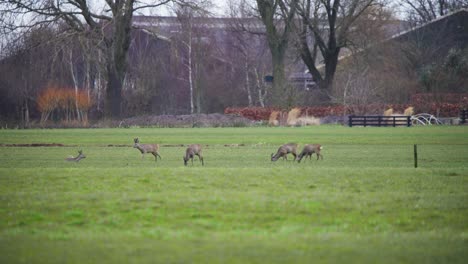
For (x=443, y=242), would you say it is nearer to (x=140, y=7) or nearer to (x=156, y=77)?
(x=140, y=7)

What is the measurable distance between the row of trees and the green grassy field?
113 ft

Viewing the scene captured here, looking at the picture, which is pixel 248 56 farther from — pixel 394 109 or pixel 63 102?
pixel 63 102

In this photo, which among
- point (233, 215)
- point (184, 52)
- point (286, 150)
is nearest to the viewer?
point (233, 215)

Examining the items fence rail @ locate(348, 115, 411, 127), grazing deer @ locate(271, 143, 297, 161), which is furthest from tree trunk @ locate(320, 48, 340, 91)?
grazing deer @ locate(271, 143, 297, 161)

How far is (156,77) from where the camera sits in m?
73.1

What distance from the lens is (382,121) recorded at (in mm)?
55438

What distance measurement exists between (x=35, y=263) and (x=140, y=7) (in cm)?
4704

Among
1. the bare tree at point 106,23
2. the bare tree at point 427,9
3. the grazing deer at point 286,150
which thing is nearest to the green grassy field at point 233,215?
the grazing deer at point 286,150

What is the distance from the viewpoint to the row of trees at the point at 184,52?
53.8 metres

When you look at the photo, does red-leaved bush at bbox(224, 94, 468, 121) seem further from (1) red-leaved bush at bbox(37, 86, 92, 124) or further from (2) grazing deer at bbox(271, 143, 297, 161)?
(2) grazing deer at bbox(271, 143, 297, 161)

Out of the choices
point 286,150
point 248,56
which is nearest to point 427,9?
point 248,56

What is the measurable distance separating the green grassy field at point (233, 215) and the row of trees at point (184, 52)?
34.5 meters

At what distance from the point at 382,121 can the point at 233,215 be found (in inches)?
1686

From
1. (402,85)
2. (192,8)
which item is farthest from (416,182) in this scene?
(402,85)
